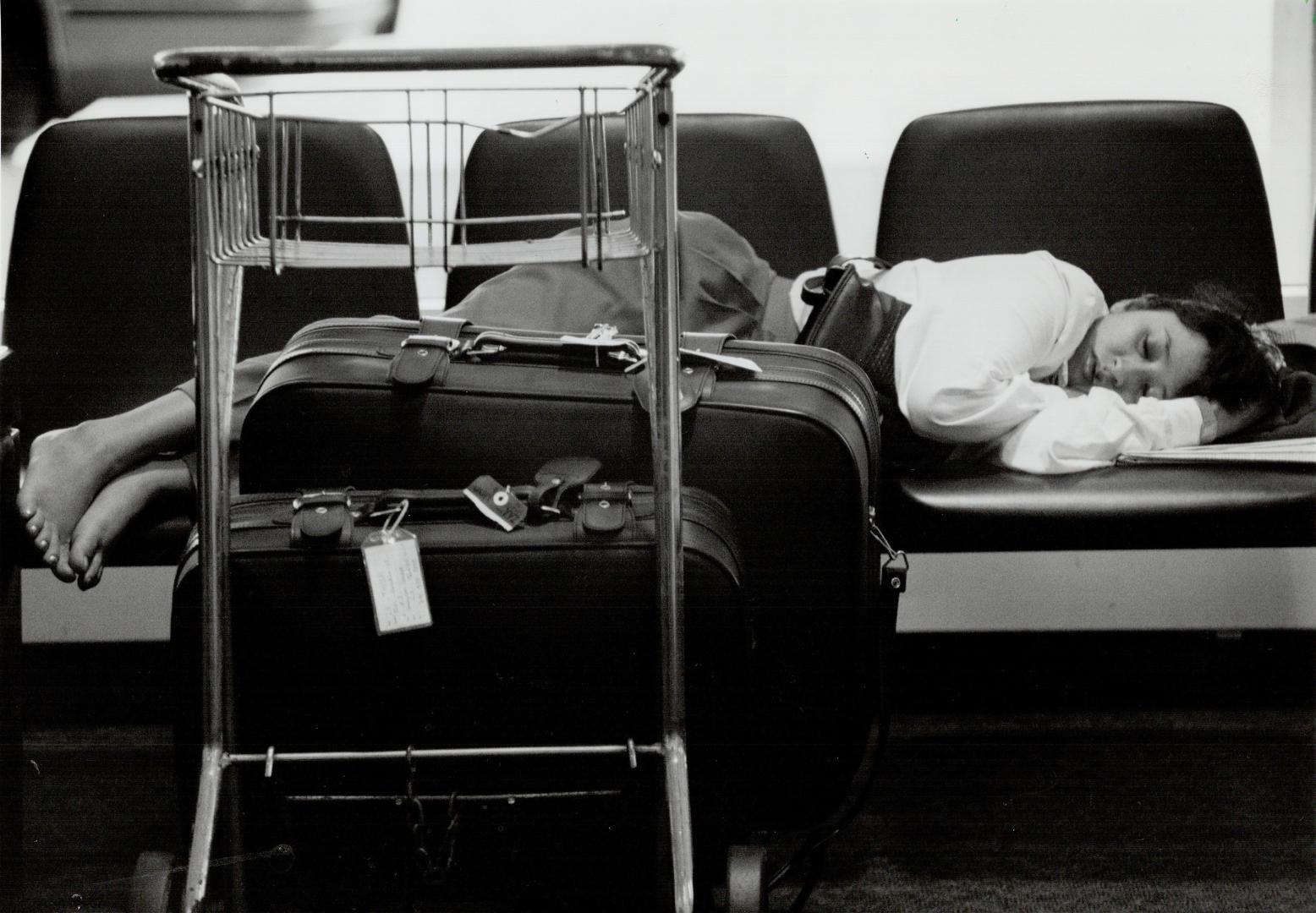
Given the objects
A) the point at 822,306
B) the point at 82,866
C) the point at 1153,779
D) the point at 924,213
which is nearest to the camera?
the point at 82,866

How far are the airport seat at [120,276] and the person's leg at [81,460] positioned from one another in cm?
32

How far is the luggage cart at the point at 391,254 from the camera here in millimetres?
963

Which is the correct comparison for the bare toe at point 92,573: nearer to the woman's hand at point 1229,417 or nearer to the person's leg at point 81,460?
the person's leg at point 81,460

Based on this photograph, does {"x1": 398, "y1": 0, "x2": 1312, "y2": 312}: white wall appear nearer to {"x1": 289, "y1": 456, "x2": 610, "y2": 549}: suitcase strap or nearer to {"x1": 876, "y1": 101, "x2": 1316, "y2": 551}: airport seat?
{"x1": 876, "y1": 101, "x2": 1316, "y2": 551}: airport seat

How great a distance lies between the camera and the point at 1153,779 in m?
1.71

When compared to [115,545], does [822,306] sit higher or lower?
higher

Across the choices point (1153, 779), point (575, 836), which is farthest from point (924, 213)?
point (575, 836)

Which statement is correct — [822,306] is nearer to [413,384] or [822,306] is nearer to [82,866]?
[413,384]

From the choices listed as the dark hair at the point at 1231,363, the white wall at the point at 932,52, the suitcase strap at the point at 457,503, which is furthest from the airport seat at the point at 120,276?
the dark hair at the point at 1231,363

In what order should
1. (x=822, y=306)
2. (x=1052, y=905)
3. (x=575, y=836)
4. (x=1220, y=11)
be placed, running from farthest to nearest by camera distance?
1. (x=1220, y=11)
2. (x=822, y=306)
3. (x=1052, y=905)
4. (x=575, y=836)

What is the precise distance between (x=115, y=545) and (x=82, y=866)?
0.36m

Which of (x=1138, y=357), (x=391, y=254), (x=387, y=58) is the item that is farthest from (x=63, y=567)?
(x=1138, y=357)

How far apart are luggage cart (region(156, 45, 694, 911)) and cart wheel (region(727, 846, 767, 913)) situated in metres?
Result: 0.05

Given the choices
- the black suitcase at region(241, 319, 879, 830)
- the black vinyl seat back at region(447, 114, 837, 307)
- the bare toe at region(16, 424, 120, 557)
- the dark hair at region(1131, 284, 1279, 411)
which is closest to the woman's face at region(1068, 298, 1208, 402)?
the dark hair at region(1131, 284, 1279, 411)
